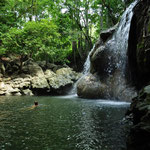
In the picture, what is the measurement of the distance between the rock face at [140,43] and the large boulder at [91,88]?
365 centimetres

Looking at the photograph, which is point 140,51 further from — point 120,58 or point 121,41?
point 121,41

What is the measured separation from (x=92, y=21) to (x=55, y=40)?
346 inches

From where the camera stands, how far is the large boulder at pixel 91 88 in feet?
53.1

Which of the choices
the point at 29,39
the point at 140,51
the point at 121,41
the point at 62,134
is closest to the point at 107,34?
the point at 121,41

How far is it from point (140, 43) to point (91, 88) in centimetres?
759

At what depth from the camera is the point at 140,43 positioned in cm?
1063

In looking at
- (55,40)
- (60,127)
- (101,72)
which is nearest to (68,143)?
(60,127)

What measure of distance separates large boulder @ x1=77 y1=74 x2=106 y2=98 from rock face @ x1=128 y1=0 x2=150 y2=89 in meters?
3.65

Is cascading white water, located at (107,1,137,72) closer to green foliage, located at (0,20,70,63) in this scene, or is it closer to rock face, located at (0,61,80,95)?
rock face, located at (0,61,80,95)

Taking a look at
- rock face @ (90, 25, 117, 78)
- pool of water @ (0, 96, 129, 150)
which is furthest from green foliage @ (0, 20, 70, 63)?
pool of water @ (0, 96, 129, 150)

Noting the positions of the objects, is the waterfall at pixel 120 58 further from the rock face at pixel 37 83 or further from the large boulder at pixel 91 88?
the rock face at pixel 37 83

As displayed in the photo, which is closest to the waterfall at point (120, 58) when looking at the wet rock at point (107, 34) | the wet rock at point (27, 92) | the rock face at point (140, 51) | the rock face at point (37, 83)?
the wet rock at point (107, 34)

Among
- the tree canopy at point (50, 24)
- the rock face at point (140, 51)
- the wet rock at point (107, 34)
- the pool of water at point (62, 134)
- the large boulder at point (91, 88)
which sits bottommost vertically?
the pool of water at point (62, 134)

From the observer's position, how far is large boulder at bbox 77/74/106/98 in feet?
53.1
